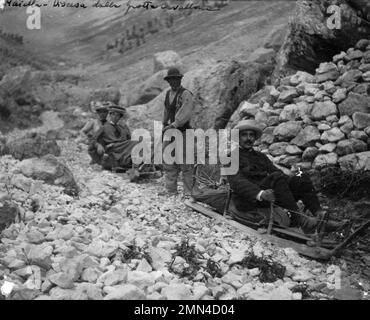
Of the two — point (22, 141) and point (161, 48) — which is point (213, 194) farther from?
point (161, 48)

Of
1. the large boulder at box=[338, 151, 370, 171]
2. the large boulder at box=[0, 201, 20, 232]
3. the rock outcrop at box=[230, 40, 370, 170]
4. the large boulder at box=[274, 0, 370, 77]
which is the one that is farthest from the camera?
the large boulder at box=[274, 0, 370, 77]

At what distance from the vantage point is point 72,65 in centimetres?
2630

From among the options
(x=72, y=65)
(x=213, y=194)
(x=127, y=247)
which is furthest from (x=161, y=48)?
(x=127, y=247)

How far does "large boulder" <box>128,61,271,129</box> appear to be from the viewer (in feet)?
36.6

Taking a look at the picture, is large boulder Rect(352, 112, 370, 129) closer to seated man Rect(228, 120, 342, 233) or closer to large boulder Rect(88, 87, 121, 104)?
seated man Rect(228, 120, 342, 233)

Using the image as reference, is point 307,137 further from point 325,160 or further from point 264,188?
point 264,188

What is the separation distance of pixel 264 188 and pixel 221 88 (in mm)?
5424

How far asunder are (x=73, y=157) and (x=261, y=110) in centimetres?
458

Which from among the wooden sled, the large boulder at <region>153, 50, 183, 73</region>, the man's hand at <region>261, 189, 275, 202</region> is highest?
the large boulder at <region>153, 50, 183, 73</region>

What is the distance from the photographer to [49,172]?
7.41 meters

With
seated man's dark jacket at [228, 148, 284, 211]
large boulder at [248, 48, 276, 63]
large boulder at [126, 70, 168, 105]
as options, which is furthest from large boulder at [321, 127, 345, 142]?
large boulder at [126, 70, 168, 105]

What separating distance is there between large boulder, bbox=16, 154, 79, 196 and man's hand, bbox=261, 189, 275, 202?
9.63ft

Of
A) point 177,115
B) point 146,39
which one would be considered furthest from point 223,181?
point 146,39

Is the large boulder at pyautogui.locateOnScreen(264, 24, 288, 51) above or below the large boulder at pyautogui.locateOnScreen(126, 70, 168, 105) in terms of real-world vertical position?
above
